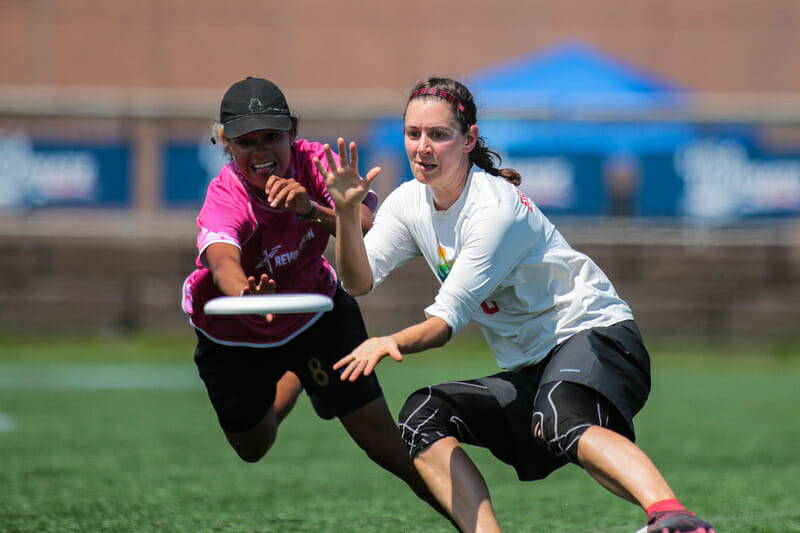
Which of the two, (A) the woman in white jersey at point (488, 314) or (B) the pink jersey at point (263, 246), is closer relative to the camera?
(A) the woman in white jersey at point (488, 314)

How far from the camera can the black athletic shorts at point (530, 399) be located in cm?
402

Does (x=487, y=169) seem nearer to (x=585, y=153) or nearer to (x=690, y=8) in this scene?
(x=585, y=153)

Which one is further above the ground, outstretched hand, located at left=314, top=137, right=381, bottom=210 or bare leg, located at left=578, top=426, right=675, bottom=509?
outstretched hand, located at left=314, top=137, right=381, bottom=210

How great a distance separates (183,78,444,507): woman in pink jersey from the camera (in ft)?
14.6

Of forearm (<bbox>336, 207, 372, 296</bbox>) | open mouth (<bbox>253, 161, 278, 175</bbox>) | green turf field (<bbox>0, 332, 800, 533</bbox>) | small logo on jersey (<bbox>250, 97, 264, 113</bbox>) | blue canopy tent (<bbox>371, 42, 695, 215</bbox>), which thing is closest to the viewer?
forearm (<bbox>336, 207, 372, 296</bbox>)

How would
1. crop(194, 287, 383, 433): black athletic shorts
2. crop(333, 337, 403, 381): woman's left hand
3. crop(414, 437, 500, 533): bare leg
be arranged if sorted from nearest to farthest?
crop(333, 337, 403, 381): woman's left hand
crop(414, 437, 500, 533): bare leg
crop(194, 287, 383, 433): black athletic shorts

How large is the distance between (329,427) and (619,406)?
4.77 m

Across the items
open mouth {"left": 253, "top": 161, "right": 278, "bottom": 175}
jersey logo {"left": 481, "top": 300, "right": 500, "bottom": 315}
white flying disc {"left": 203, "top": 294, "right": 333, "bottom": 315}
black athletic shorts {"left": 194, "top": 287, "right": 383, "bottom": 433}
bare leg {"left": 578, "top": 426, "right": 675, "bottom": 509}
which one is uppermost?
open mouth {"left": 253, "top": 161, "right": 278, "bottom": 175}

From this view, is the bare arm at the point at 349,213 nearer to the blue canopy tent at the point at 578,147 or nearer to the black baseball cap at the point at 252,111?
the black baseball cap at the point at 252,111

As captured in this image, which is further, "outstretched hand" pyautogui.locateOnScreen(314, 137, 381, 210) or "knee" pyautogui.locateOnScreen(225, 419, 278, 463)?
"knee" pyautogui.locateOnScreen(225, 419, 278, 463)

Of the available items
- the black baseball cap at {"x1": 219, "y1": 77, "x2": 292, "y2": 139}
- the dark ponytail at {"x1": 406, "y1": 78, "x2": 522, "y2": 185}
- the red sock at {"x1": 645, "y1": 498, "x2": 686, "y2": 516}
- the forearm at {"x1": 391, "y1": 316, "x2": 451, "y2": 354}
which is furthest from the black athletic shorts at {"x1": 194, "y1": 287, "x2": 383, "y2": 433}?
the red sock at {"x1": 645, "y1": 498, "x2": 686, "y2": 516}

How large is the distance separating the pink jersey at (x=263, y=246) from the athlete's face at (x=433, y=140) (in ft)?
2.40

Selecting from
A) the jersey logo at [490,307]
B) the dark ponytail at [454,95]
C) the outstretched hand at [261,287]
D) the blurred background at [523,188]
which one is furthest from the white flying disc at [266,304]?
the blurred background at [523,188]

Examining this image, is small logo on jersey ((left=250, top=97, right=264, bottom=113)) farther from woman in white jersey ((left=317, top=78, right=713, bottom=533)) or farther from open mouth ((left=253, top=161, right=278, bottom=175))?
Answer: woman in white jersey ((left=317, top=78, right=713, bottom=533))
